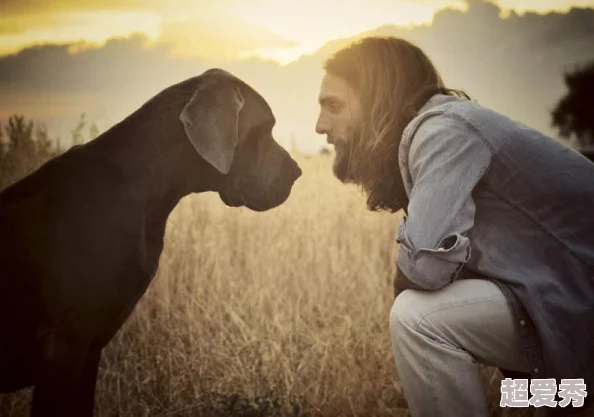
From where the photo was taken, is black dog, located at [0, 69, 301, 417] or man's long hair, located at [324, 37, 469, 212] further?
man's long hair, located at [324, 37, 469, 212]

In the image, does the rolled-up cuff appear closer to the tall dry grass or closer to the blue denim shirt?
the blue denim shirt

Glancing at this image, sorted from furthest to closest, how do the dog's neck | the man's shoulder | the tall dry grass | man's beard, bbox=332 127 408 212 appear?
the tall dry grass, man's beard, bbox=332 127 408 212, the dog's neck, the man's shoulder

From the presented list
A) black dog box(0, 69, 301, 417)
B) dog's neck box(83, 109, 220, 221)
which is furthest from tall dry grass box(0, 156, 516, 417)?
dog's neck box(83, 109, 220, 221)

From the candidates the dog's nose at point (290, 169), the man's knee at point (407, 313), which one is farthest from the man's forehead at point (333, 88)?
the man's knee at point (407, 313)

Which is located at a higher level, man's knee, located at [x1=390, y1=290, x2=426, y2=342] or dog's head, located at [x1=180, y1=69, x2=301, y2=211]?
dog's head, located at [x1=180, y1=69, x2=301, y2=211]

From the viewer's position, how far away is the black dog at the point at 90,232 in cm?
181

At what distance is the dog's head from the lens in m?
1.99

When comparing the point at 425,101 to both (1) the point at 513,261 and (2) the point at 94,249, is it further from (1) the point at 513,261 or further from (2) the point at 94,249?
(2) the point at 94,249

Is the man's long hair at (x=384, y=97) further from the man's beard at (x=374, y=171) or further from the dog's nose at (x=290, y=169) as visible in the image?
the dog's nose at (x=290, y=169)

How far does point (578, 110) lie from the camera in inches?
118

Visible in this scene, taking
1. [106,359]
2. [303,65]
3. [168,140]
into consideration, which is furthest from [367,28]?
[106,359]

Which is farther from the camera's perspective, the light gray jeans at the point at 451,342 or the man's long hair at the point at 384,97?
the man's long hair at the point at 384,97

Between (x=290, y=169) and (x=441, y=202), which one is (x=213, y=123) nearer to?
(x=290, y=169)

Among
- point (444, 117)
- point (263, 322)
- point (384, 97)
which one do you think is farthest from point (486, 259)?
point (263, 322)
